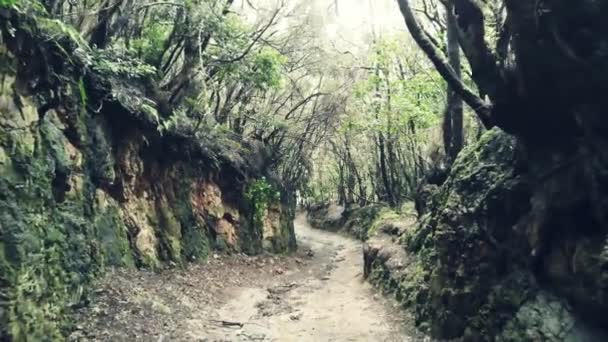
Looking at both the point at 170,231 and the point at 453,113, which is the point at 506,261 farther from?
the point at 170,231

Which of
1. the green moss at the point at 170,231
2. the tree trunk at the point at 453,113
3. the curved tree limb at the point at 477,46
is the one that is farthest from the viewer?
the green moss at the point at 170,231

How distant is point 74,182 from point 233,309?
15.0ft

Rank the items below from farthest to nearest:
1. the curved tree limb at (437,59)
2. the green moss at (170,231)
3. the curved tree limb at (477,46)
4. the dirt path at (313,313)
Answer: the green moss at (170,231)
the dirt path at (313,313)
the curved tree limb at (437,59)
the curved tree limb at (477,46)

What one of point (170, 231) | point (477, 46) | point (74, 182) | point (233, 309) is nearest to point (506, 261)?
point (477, 46)

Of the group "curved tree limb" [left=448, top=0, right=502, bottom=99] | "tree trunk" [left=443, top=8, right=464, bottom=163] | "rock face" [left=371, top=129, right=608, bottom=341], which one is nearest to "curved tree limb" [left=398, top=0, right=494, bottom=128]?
"curved tree limb" [left=448, top=0, right=502, bottom=99]

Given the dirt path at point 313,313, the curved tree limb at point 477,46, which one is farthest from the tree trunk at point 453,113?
the dirt path at point 313,313

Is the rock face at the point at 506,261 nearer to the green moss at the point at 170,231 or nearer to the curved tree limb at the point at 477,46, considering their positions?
the curved tree limb at the point at 477,46

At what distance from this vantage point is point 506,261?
23.7 ft

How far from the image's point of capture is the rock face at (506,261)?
5.94 metres

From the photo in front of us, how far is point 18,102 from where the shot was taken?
6.53 metres

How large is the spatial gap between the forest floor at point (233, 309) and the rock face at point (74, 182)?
0.52 meters

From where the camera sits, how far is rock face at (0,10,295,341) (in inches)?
234

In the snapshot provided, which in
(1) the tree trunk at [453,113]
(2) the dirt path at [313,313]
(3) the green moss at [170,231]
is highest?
(1) the tree trunk at [453,113]

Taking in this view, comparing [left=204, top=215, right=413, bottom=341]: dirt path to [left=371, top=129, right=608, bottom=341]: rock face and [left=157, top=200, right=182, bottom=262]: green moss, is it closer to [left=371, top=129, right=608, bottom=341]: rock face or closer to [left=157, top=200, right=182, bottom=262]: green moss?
[left=371, top=129, right=608, bottom=341]: rock face
